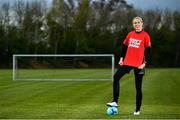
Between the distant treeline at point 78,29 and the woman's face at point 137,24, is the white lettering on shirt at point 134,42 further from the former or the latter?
the distant treeline at point 78,29

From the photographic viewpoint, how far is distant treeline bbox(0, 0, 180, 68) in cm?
8775

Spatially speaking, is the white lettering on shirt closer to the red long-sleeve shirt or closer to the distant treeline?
the red long-sleeve shirt

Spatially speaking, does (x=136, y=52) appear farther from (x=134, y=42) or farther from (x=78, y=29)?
(x=78, y=29)

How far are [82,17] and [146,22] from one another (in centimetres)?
1432

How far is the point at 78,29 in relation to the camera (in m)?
92.5

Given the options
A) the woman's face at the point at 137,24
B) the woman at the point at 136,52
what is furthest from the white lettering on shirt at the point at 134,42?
the woman's face at the point at 137,24

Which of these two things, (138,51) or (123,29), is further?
(123,29)

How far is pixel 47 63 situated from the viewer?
213 feet

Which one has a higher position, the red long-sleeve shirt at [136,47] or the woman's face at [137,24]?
the woman's face at [137,24]

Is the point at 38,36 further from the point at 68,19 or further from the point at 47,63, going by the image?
the point at 47,63

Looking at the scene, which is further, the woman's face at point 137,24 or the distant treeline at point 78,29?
the distant treeline at point 78,29

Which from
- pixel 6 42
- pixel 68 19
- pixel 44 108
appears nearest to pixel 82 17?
pixel 68 19

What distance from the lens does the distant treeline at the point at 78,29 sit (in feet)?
288

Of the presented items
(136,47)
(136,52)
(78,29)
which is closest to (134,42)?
(136,47)
